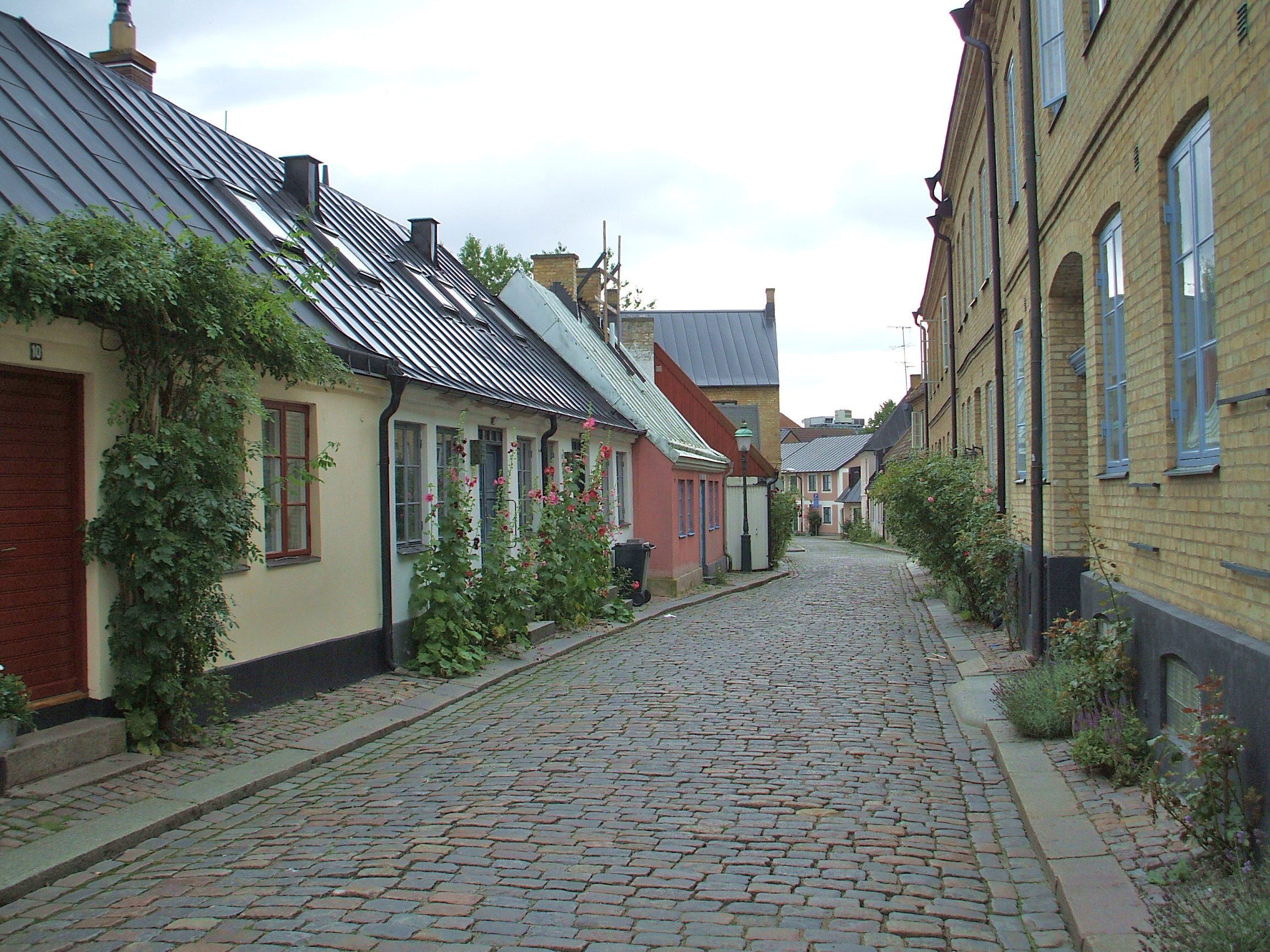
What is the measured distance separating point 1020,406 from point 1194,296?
675 cm

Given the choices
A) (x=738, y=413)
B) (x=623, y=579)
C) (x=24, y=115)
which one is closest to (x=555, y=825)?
(x=24, y=115)

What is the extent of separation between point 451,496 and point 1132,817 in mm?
7377

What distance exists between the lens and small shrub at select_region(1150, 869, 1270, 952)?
3.43m

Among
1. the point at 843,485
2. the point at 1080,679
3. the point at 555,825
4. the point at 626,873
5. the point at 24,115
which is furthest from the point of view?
the point at 843,485

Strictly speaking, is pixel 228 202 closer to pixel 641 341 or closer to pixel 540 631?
pixel 540 631

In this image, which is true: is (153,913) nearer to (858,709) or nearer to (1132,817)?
(1132,817)

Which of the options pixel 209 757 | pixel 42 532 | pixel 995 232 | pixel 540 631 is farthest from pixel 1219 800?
pixel 995 232

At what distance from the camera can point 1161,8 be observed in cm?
605

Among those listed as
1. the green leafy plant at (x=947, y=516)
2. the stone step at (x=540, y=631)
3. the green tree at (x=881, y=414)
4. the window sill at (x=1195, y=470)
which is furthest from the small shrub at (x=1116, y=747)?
the green tree at (x=881, y=414)

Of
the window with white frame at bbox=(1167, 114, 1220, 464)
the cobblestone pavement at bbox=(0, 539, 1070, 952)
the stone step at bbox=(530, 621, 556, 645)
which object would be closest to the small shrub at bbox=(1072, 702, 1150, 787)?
the cobblestone pavement at bbox=(0, 539, 1070, 952)

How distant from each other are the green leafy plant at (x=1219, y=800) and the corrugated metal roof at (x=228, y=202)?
7.15 meters

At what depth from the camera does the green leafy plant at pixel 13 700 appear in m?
5.96

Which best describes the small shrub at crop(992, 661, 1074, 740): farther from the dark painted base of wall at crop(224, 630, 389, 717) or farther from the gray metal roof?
the gray metal roof

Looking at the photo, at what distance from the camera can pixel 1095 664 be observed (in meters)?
6.96
